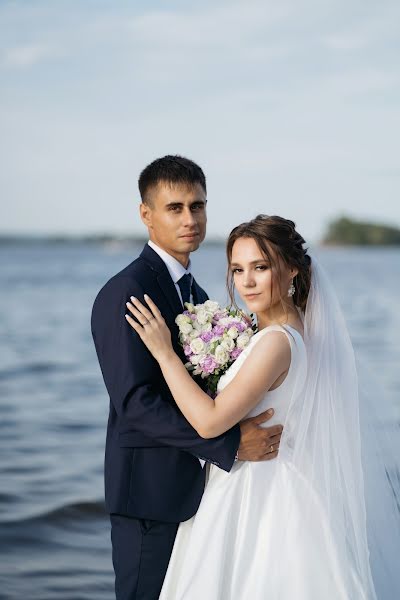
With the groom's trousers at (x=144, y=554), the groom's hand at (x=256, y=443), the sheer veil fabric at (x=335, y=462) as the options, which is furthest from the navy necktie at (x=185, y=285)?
the groom's trousers at (x=144, y=554)

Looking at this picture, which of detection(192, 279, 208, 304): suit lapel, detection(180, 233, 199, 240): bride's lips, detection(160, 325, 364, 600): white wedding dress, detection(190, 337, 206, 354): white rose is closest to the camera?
detection(160, 325, 364, 600): white wedding dress

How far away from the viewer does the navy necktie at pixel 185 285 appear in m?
3.60

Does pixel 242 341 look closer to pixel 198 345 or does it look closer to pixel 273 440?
pixel 198 345

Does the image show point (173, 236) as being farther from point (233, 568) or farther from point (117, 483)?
point (233, 568)

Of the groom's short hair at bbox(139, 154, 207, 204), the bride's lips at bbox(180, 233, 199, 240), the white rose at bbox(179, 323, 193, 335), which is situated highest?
the groom's short hair at bbox(139, 154, 207, 204)

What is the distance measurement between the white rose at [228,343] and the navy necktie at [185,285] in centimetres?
34

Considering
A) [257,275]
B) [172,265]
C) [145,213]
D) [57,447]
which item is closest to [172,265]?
[172,265]

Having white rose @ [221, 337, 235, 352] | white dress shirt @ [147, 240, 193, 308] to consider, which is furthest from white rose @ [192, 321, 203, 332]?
white dress shirt @ [147, 240, 193, 308]

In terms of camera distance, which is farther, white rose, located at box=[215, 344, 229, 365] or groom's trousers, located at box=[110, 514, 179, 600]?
groom's trousers, located at box=[110, 514, 179, 600]

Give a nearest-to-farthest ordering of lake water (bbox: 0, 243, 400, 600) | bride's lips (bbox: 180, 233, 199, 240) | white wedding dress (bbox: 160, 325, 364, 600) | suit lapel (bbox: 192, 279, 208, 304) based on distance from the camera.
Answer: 1. white wedding dress (bbox: 160, 325, 364, 600)
2. bride's lips (bbox: 180, 233, 199, 240)
3. suit lapel (bbox: 192, 279, 208, 304)
4. lake water (bbox: 0, 243, 400, 600)

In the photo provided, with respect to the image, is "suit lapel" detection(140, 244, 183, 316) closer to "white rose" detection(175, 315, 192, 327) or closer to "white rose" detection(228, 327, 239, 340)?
"white rose" detection(175, 315, 192, 327)

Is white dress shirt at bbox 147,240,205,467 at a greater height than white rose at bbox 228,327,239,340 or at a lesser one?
greater

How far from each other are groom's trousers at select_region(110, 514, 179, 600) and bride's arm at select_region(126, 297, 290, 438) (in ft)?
1.61

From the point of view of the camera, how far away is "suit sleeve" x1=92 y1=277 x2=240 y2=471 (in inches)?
127
